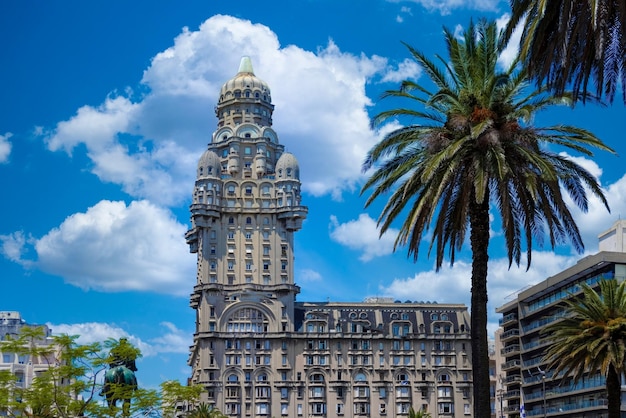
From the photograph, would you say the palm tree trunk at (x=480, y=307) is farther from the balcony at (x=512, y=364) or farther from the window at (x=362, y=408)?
the window at (x=362, y=408)

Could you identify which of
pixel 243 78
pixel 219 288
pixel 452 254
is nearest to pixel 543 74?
pixel 452 254

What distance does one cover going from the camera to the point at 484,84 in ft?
140

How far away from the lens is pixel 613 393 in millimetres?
59500

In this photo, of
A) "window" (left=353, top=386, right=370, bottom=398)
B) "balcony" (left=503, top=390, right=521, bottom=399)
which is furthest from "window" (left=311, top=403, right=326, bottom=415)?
"balcony" (left=503, top=390, right=521, bottom=399)

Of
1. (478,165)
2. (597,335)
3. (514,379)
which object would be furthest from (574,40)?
(514,379)

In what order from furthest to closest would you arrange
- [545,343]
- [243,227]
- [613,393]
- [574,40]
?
[243,227] → [545,343] → [613,393] → [574,40]

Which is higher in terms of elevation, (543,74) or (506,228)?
(543,74)

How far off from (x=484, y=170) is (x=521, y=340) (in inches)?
4293

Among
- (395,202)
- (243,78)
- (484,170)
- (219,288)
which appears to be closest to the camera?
(484,170)

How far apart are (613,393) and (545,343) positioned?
241ft

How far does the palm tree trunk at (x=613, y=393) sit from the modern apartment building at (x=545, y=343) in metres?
47.6

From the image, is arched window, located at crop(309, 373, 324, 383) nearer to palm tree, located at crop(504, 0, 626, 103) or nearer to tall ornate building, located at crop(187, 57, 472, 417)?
tall ornate building, located at crop(187, 57, 472, 417)

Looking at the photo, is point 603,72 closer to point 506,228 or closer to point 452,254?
point 506,228

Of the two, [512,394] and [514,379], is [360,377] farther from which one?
[514,379]
